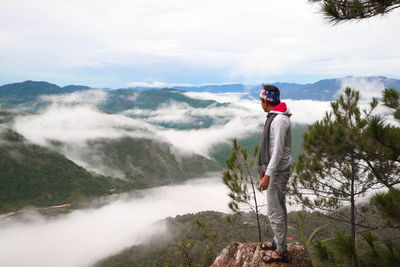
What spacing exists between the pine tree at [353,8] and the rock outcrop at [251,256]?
424 cm

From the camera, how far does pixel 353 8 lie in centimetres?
367

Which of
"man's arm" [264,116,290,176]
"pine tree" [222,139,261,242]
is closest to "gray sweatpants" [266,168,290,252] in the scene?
"man's arm" [264,116,290,176]

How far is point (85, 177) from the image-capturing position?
564 feet

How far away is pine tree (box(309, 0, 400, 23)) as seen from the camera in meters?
3.45

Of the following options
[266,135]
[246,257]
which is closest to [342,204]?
[246,257]

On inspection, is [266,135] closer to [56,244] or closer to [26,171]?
[26,171]

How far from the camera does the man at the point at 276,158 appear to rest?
3711 mm

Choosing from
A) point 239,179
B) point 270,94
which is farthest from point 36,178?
point 270,94

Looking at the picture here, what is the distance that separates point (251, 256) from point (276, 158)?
2.52 metres

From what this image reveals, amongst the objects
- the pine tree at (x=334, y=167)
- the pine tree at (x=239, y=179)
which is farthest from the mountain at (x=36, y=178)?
the pine tree at (x=334, y=167)

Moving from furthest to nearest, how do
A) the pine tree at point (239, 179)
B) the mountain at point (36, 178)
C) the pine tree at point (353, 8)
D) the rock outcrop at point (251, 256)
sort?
1. the mountain at point (36, 178)
2. the pine tree at point (239, 179)
3. the rock outcrop at point (251, 256)
4. the pine tree at point (353, 8)

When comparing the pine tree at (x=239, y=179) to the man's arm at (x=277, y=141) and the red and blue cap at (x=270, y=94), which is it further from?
the man's arm at (x=277, y=141)

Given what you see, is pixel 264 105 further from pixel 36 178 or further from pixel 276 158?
pixel 36 178

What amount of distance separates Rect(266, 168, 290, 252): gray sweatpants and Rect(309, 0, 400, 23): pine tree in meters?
2.62
